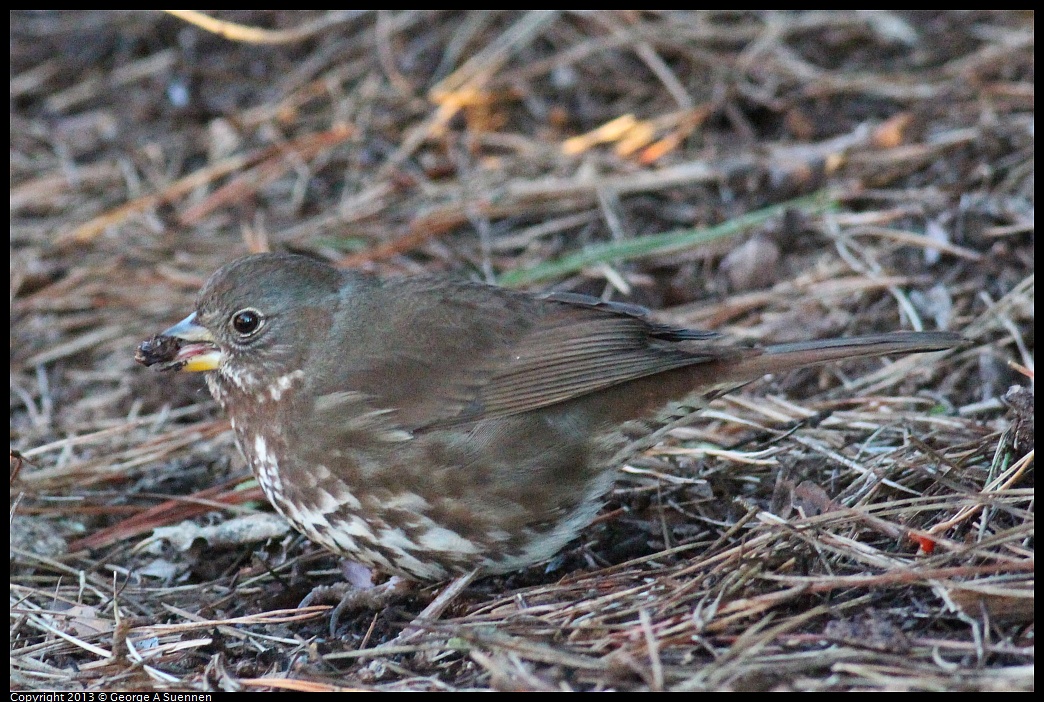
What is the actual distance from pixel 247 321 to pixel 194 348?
21 centimetres

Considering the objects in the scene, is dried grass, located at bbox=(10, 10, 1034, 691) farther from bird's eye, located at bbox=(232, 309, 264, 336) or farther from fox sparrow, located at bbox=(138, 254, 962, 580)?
bird's eye, located at bbox=(232, 309, 264, 336)

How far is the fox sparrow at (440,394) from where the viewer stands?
3555 mm

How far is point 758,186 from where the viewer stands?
568 cm

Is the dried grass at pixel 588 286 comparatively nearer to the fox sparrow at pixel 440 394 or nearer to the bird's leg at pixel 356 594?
the bird's leg at pixel 356 594

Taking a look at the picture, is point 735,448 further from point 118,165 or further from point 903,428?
point 118,165

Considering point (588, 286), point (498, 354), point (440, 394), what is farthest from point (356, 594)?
point (588, 286)

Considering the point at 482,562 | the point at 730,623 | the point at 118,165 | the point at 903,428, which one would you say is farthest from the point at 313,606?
the point at 118,165

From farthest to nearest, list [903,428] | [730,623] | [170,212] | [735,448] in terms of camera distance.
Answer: [170,212]
[735,448]
[903,428]
[730,623]

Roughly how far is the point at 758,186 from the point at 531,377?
2.49 meters

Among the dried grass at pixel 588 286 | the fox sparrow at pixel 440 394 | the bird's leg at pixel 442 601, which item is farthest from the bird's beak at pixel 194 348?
the bird's leg at pixel 442 601

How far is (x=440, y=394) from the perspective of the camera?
363cm

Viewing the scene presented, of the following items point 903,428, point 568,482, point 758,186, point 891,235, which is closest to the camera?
point 568,482

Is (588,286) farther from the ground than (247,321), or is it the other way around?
(247,321)

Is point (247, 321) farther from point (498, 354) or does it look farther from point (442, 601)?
point (442, 601)
